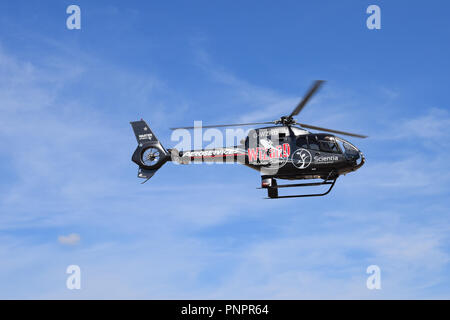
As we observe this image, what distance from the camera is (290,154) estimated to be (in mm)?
36188

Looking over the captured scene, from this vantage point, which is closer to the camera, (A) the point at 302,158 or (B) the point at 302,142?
(A) the point at 302,158

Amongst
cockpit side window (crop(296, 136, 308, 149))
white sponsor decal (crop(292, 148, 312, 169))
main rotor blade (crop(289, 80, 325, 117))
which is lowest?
white sponsor decal (crop(292, 148, 312, 169))

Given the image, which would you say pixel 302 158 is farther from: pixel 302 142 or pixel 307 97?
pixel 307 97

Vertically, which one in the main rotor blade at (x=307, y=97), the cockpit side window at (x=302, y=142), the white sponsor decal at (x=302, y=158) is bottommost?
the white sponsor decal at (x=302, y=158)

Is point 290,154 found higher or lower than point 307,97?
lower

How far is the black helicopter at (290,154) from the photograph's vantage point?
35.6 metres

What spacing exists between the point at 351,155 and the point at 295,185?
4.50 metres

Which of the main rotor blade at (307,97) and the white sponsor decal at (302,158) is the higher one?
the main rotor blade at (307,97)

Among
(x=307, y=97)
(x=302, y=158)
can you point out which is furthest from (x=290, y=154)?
(x=307, y=97)

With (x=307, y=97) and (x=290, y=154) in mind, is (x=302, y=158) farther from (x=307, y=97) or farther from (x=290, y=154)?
(x=307, y=97)

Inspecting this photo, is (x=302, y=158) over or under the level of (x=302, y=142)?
under

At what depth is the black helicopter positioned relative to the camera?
117 feet
